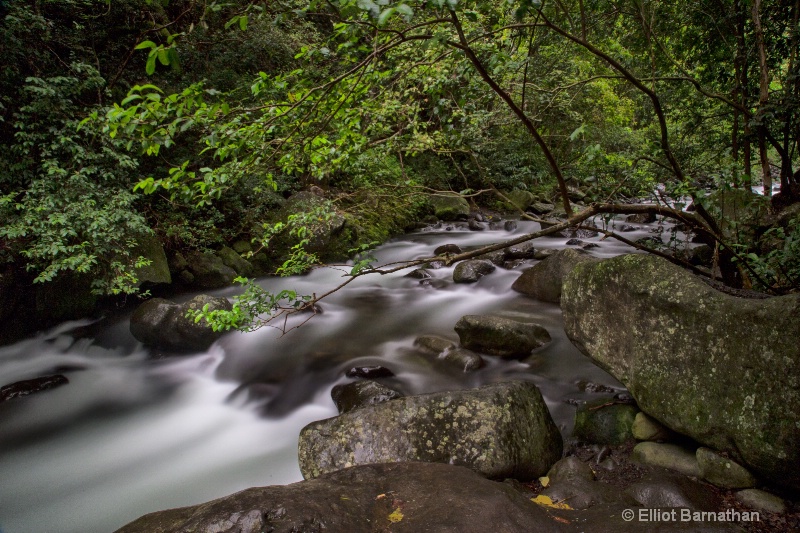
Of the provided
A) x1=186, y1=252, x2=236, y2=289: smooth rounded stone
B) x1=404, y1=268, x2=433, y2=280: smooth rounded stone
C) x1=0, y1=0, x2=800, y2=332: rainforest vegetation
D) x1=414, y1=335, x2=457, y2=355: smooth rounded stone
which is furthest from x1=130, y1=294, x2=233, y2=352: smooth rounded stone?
x1=404, y1=268, x2=433, y2=280: smooth rounded stone

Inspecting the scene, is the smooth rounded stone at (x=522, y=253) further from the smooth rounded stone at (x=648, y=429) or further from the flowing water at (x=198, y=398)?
the smooth rounded stone at (x=648, y=429)

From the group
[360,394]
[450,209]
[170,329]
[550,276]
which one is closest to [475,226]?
[450,209]

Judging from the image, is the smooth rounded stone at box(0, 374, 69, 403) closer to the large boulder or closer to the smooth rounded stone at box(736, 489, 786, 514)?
the large boulder

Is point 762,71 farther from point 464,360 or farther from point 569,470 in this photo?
point 569,470

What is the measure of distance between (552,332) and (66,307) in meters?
8.40

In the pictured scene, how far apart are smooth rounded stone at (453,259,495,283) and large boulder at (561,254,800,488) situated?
4511 mm

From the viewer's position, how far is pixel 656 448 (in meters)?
3.56

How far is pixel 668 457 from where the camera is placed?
3.46 meters

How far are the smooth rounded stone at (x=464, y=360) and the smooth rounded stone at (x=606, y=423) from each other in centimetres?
150

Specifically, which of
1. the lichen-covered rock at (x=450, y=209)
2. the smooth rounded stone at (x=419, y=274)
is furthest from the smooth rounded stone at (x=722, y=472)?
the lichen-covered rock at (x=450, y=209)

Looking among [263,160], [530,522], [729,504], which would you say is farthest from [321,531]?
[729,504]

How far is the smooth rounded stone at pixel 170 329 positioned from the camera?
6.85 m

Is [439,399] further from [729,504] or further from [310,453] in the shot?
[729,504]

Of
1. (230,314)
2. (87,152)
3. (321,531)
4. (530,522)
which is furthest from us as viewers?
(87,152)
